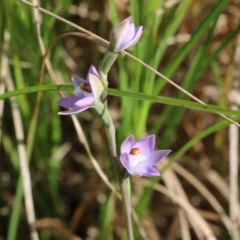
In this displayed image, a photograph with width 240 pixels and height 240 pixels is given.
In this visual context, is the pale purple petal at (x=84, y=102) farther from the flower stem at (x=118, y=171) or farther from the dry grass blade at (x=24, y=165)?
the dry grass blade at (x=24, y=165)

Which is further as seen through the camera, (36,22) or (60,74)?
(60,74)

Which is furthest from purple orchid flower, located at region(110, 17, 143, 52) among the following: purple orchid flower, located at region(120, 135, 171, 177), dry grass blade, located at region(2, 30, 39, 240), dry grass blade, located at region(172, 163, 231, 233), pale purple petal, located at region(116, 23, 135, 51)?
dry grass blade, located at region(172, 163, 231, 233)

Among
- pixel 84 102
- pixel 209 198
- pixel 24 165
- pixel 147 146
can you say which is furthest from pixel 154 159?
pixel 209 198

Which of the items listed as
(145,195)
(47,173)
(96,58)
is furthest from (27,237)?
(96,58)

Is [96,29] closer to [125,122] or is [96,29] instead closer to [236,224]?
[125,122]

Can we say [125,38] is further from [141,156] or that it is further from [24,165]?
[24,165]

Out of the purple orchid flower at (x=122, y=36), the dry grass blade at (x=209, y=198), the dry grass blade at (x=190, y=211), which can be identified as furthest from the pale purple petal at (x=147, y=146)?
the dry grass blade at (x=209, y=198)
